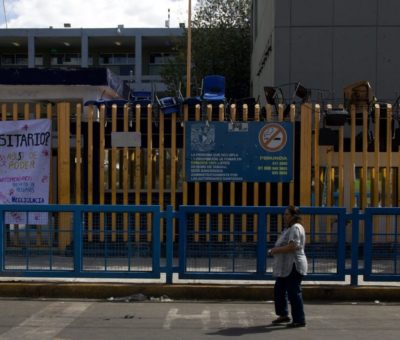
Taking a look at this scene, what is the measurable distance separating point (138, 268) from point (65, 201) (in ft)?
13.0

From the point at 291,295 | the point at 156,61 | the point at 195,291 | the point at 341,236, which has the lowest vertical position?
the point at 195,291

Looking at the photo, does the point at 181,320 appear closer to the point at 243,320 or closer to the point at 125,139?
the point at 243,320

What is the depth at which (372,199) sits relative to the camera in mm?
13219

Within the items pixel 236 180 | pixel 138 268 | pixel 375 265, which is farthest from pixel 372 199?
pixel 138 268

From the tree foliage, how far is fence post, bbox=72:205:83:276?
75.7 feet

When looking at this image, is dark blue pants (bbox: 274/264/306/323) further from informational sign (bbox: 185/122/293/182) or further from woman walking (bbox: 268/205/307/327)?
informational sign (bbox: 185/122/293/182)

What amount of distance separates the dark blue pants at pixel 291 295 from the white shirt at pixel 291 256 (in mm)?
64

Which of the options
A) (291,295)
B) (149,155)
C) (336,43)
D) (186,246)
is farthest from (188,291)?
(336,43)

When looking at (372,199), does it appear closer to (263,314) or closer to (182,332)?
(263,314)

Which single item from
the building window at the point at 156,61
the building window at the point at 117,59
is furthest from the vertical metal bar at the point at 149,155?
the building window at the point at 117,59

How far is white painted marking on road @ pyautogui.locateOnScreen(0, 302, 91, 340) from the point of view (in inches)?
283

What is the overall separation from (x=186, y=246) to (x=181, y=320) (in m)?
1.68

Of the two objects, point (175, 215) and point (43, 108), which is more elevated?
point (43, 108)

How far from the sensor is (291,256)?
775 cm
